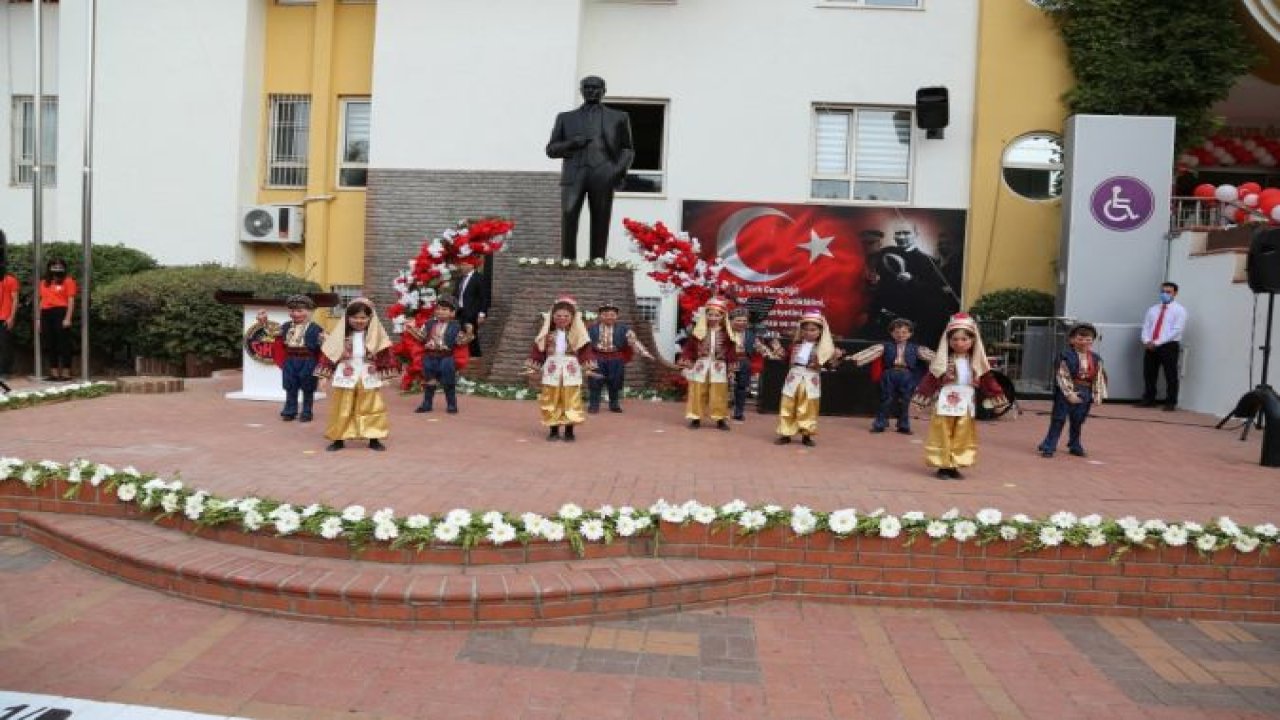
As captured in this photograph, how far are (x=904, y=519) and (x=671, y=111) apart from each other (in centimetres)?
1263

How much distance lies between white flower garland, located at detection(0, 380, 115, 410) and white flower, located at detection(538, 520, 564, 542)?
7.44 meters

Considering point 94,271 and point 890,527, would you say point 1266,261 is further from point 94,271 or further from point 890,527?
point 94,271

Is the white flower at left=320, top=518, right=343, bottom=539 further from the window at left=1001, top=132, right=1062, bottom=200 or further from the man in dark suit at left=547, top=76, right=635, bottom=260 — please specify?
the window at left=1001, top=132, right=1062, bottom=200

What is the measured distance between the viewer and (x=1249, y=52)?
15.9 m

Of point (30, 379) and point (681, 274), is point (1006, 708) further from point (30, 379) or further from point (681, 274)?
point (30, 379)

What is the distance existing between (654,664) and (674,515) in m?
1.18

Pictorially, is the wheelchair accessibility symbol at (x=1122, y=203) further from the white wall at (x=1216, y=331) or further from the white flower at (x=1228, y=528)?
the white flower at (x=1228, y=528)

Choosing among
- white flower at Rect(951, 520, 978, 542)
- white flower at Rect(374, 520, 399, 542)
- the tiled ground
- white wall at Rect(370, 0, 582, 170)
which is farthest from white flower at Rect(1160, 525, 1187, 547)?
white wall at Rect(370, 0, 582, 170)

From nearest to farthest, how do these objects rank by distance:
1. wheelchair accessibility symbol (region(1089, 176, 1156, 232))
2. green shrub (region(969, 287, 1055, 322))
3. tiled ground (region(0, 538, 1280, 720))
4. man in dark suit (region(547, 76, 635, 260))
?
tiled ground (region(0, 538, 1280, 720))
man in dark suit (region(547, 76, 635, 260))
wheelchair accessibility symbol (region(1089, 176, 1156, 232))
green shrub (region(969, 287, 1055, 322))

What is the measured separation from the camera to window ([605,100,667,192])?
1747 cm

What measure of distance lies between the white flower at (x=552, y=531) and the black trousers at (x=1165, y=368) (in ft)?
37.3

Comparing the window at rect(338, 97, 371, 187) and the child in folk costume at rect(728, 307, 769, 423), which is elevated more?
the window at rect(338, 97, 371, 187)

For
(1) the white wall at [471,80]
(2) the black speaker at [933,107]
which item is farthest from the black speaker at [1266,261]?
(1) the white wall at [471,80]

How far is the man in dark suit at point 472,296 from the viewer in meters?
14.2
